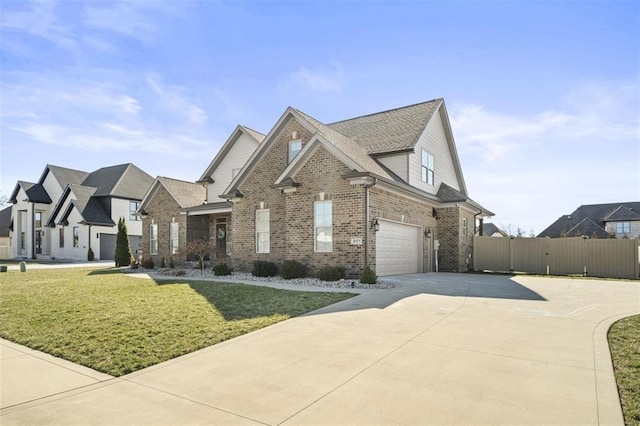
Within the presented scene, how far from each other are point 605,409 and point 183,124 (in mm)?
16494

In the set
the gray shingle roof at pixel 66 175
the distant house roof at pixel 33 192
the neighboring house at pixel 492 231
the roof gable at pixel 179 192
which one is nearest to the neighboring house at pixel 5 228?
the distant house roof at pixel 33 192

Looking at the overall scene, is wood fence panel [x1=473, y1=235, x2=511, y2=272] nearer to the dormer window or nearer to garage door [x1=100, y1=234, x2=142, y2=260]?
the dormer window

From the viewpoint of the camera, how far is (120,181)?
35750 mm

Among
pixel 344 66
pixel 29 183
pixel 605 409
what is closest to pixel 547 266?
pixel 344 66

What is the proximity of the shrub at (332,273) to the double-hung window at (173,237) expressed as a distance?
12427mm

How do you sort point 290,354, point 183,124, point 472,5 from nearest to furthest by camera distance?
1. point 290,354
2. point 472,5
3. point 183,124

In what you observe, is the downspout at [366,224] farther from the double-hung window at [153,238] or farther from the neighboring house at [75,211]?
the neighboring house at [75,211]

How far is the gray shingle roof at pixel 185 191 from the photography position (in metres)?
23.0

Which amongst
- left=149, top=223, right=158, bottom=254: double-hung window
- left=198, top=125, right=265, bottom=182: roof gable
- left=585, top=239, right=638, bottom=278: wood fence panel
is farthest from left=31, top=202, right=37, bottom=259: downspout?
left=585, top=239, right=638, bottom=278: wood fence panel

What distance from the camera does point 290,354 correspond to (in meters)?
5.40

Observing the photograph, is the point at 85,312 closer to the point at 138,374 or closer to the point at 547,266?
the point at 138,374

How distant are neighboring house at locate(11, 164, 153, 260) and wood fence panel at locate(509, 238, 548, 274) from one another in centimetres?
2942

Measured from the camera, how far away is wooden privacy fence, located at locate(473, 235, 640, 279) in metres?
18.0

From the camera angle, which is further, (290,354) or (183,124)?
(183,124)
